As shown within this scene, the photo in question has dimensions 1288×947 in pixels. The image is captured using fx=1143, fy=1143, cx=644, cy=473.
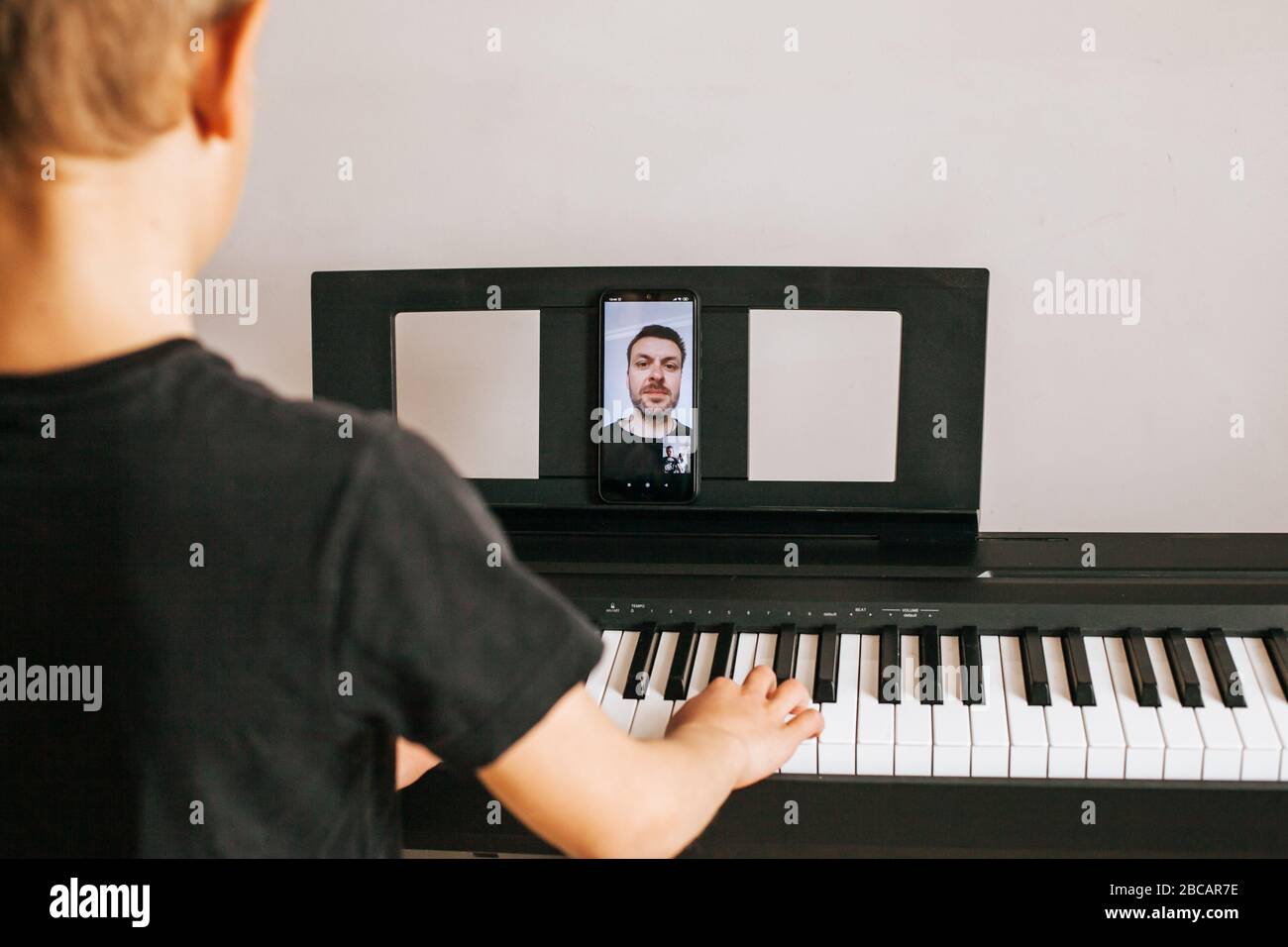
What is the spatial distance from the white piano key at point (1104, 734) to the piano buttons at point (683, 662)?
37cm

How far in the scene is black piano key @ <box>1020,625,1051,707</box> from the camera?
3.50ft

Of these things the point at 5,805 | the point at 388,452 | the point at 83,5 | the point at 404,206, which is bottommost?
the point at 5,805

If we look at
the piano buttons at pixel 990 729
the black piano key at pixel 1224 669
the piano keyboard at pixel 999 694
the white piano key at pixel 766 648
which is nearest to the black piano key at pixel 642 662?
the piano keyboard at pixel 999 694

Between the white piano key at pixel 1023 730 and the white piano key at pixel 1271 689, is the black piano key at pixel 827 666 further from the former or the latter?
the white piano key at pixel 1271 689

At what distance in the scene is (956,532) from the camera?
4.17 feet

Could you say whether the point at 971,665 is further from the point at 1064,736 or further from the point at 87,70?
the point at 87,70

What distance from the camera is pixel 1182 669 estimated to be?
3.58 feet

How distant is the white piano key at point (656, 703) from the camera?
1068mm

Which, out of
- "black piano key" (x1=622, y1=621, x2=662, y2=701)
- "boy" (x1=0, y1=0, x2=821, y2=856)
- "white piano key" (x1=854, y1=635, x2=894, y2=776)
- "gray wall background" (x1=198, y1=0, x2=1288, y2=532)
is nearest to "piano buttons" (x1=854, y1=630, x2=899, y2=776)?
"white piano key" (x1=854, y1=635, x2=894, y2=776)

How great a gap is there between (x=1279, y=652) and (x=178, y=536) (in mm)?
1020

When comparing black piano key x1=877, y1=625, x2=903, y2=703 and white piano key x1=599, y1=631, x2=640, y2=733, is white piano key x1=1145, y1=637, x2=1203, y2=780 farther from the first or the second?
white piano key x1=599, y1=631, x2=640, y2=733
